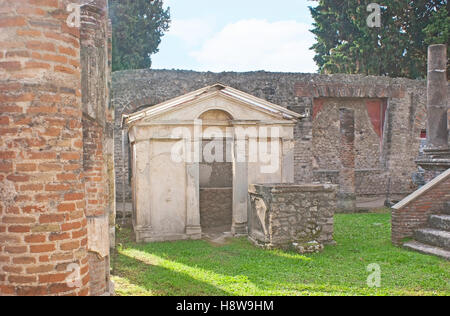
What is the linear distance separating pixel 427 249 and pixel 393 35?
14329 millimetres

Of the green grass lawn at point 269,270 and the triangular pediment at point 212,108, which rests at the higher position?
the triangular pediment at point 212,108

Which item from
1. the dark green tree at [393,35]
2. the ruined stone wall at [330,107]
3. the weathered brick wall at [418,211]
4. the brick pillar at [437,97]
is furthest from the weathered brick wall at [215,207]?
the dark green tree at [393,35]

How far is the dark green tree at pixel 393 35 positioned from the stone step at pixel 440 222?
42.8 ft

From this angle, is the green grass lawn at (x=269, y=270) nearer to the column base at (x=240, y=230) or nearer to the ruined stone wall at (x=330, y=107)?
the column base at (x=240, y=230)

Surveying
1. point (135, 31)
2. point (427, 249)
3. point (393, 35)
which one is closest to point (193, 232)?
point (427, 249)

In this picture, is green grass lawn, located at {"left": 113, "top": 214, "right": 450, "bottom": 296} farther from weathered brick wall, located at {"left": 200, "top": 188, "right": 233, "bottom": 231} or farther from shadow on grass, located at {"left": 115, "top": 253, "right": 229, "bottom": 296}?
weathered brick wall, located at {"left": 200, "top": 188, "right": 233, "bottom": 231}

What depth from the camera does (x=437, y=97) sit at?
10305 millimetres

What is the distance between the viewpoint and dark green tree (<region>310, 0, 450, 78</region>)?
58.6ft

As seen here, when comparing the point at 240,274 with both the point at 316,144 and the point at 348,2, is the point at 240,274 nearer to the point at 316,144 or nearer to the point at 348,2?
the point at 316,144

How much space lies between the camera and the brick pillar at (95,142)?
12.7 ft

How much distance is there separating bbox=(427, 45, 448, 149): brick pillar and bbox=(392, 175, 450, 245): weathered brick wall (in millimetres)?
2841

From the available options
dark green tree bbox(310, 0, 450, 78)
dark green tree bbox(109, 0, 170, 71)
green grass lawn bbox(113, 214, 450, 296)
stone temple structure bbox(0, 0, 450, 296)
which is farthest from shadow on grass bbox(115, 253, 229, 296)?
dark green tree bbox(310, 0, 450, 78)

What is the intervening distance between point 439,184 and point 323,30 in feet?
52.0

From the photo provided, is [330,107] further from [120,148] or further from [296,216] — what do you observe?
[296,216]
